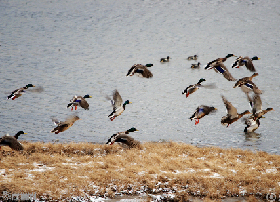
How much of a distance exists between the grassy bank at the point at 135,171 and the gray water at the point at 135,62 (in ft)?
10.7

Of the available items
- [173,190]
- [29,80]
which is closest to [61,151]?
[173,190]

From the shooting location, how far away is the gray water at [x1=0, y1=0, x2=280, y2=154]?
24.8 metres

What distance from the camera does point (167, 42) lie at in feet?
162

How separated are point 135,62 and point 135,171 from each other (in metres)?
26.1

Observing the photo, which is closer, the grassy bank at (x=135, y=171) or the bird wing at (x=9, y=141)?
the grassy bank at (x=135, y=171)

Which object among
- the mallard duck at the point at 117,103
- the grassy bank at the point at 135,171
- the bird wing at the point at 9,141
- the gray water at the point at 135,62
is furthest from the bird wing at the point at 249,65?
the bird wing at the point at 9,141

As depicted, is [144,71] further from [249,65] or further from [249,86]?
[249,86]

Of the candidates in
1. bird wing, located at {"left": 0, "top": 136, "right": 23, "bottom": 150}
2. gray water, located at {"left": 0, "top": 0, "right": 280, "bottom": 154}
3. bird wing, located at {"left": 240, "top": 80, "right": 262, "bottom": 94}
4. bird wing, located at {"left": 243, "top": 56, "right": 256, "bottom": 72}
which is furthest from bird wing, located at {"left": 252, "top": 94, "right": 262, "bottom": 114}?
bird wing, located at {"left": 0, "top": 136, "right": 23, "bottom": 150}

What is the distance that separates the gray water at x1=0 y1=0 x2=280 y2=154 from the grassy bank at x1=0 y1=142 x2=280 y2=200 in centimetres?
326

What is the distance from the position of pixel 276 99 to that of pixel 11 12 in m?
43.6

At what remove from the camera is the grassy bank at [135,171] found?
14.0 meters

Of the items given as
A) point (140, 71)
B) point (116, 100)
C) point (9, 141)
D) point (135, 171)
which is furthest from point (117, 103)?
point (9, 141)

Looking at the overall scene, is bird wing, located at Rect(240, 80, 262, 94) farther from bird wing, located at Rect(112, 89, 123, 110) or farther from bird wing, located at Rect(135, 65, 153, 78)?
bird wing, located at Rect(112, 89, 123, 110)

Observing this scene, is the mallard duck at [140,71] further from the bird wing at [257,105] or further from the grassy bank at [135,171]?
the bird wing at [257,105]
